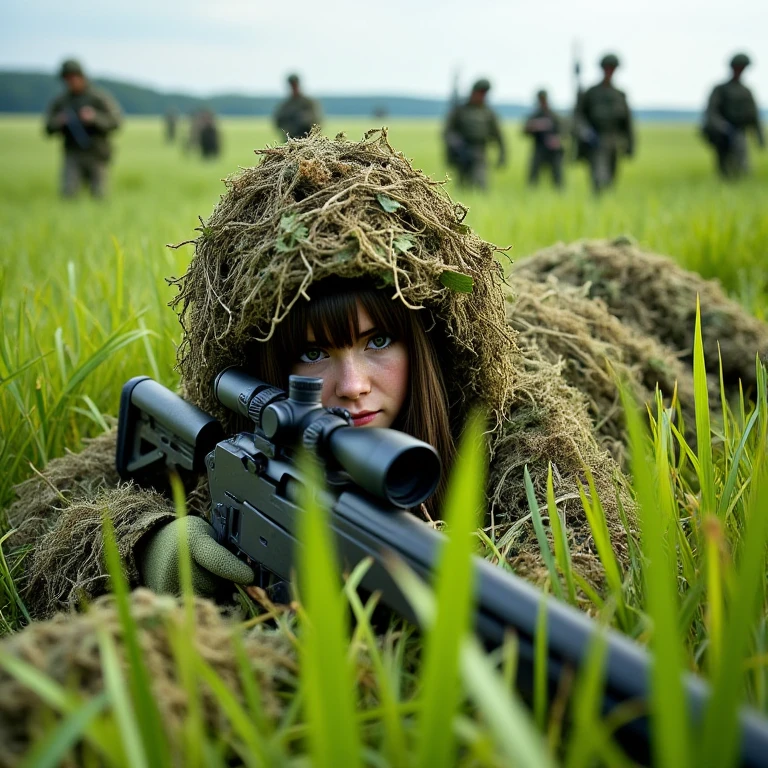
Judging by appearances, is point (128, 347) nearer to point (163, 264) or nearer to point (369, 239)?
point (163, 264)

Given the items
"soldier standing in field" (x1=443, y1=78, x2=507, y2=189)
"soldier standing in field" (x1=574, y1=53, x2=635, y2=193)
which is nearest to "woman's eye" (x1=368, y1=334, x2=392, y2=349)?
"soldier standing in field" (x1=574, y1=53, x2=635, y2=193)

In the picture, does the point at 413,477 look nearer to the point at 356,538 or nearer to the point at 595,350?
the point at 356,538

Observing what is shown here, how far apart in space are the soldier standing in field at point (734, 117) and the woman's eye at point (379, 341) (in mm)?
16134

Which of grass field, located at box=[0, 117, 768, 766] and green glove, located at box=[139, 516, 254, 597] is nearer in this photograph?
grass field, located at box=[0, 117, 768, 766]

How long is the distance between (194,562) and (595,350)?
1847mm

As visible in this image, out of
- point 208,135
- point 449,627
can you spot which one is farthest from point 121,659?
point 208,135

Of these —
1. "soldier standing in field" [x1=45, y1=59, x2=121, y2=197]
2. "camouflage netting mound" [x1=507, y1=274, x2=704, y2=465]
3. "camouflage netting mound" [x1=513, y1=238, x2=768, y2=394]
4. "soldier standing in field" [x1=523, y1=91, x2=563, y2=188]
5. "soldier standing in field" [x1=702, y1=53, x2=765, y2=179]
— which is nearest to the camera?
"camouflage netting mound" [x1=507, y1=274, x2=704, y2=465]

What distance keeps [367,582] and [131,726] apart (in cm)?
63

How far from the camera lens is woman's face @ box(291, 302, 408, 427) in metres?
2.16

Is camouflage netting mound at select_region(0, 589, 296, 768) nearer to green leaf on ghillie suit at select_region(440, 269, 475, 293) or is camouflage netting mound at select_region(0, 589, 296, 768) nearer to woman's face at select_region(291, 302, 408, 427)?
woman's face at select_region(291, 302, 408, 427)

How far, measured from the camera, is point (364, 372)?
2201 mm

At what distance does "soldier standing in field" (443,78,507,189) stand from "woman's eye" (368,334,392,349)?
14648 mm

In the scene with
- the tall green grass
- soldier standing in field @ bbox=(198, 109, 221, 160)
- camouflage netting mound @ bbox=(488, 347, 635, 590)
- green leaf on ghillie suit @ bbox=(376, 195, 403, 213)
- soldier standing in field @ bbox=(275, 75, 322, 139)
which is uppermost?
soldier standing in field @ bbox=(198, 109, 221, 160)

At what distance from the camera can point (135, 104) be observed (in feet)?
362
